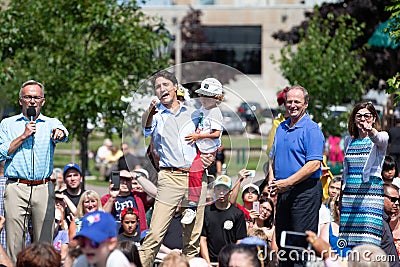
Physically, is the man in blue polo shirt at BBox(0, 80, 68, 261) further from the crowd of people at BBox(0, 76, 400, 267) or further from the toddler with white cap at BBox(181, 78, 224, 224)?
the toddler with white cap at BBox(181, 78, 224, 224)

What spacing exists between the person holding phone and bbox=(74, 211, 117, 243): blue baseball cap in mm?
4660

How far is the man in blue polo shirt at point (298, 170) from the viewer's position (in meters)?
7.98

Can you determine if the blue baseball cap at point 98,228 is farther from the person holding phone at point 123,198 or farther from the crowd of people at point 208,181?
the person holding phone at point 123,198

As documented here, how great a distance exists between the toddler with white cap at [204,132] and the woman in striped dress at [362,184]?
1.32 meters

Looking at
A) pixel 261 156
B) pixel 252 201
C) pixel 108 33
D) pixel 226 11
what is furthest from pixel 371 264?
pixel 226 11

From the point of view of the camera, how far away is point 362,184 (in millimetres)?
8398

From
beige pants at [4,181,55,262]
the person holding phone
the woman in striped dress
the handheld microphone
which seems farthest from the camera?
the person holding phone

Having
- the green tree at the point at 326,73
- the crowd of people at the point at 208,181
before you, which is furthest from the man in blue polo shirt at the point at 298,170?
the green tree at the point at 326,73

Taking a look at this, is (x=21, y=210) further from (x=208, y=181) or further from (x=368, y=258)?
(x=368, y=258)

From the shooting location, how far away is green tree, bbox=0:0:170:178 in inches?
603

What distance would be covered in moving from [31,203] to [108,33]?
7660mm

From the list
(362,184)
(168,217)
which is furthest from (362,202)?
(168,217)

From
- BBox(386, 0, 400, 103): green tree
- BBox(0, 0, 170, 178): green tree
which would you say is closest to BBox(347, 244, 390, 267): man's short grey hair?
BBox(386, 0, 400, 103): green tree

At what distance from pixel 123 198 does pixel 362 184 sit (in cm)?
358
